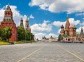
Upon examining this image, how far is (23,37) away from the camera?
181 metres

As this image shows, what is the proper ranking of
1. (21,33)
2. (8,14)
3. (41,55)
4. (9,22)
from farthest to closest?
(8,14) → (21,33) → (9,22) → (41,55)

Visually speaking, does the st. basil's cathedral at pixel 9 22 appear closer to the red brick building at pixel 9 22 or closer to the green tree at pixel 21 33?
the red brick building at pixel 9 22

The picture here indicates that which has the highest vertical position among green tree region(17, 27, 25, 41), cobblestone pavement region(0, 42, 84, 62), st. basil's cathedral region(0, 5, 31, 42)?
st. basil's cathedral region(0, 5, 31, 42)

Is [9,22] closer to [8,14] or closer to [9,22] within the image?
[9,22]

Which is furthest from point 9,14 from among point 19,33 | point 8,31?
point 8,31

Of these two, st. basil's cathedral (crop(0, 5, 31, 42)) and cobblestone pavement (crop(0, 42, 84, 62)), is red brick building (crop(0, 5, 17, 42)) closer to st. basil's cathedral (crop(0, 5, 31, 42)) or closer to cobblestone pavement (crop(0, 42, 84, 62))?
st. basil's cathedral (crop(0, 5, 31, 42))

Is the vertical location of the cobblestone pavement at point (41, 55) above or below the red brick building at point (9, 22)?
below

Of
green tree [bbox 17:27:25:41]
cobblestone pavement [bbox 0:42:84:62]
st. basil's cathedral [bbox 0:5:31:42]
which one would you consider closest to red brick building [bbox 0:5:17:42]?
st. basil's cathedral [bbox 0:5:31:42]

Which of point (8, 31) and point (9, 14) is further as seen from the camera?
point (9, 14)

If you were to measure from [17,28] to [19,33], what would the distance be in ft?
18.8

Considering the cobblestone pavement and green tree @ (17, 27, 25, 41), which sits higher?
green tree @ (17, 27, 25, 41)

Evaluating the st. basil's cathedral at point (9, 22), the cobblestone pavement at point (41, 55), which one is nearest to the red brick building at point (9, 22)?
the st. basil's cathedral at point (9, 22)

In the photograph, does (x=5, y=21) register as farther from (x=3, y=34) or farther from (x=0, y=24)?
(x=3, y=34)

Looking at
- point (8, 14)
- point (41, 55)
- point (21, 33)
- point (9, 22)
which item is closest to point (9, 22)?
point (9, 22)
